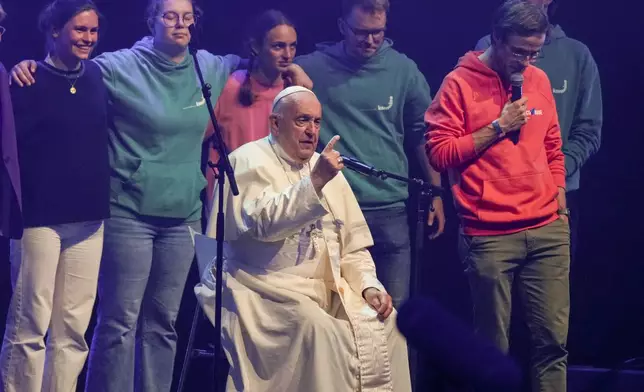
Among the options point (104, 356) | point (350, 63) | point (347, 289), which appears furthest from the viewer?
point (350, 63)

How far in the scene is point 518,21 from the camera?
3.92 m

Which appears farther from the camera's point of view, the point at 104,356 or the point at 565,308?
the point at 104,356

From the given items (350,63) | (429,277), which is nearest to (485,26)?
(350,63)

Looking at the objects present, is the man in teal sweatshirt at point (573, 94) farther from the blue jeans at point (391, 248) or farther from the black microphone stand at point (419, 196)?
the blue jeans at point (391, 248)

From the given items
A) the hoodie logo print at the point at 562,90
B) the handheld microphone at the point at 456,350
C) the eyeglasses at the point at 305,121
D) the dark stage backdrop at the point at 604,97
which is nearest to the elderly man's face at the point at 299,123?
the eyeglasses at the point at 305,121

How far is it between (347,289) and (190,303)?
1.80m

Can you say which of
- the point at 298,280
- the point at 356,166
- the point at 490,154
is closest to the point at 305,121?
the point at 356,166

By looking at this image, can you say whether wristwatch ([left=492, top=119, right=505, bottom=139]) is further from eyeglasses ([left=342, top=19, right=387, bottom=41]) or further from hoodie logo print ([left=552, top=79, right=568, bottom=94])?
eyeglasses ([left=342, top=19, right=387, bottom=41])

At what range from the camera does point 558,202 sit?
415 cm

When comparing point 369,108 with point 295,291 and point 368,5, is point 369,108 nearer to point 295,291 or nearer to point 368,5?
point 368,5

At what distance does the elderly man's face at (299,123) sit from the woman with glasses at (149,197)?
65cm

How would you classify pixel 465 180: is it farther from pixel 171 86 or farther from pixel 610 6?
pixel 610 6

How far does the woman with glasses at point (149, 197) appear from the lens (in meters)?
4.41

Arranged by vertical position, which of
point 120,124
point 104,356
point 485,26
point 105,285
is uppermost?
point 485,26
